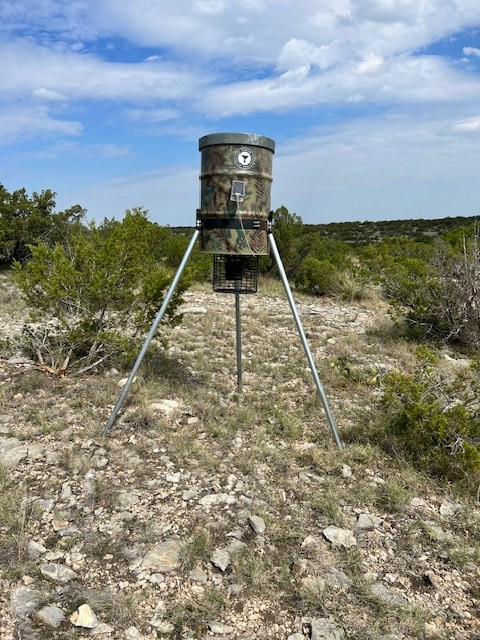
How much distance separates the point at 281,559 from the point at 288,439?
4.53ft

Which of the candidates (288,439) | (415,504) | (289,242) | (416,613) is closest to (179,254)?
(289,242)

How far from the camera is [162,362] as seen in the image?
5703 mm

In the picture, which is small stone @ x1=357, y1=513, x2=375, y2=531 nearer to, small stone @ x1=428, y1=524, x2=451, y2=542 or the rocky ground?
the rocky ground

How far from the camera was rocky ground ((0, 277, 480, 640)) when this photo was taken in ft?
7.93

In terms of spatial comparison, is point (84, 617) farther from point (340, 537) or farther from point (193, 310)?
point (193, 310)

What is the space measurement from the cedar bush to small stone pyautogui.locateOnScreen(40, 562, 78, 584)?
2660mm

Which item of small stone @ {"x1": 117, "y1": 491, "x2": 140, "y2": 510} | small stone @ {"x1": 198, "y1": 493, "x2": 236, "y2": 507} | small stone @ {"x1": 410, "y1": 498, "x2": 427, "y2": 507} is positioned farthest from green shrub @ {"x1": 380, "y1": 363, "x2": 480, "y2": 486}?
small stone @ {"x1": 117, "y1": 491, "x2": 140, "y2": 510}

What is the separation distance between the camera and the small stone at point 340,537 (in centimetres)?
291

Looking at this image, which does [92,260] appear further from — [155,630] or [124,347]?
[155,630]

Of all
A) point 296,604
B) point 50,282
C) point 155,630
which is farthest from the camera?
point 50,282

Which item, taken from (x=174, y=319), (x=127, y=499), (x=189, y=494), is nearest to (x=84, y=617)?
(x=127, y=499)

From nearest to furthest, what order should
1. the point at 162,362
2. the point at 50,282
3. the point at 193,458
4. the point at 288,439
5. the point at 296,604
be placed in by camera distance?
the point at 296,604, the point at 193,458, the point at 288,439, the point at 50,282, the point at 162,362

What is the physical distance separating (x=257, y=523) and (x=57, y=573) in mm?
1108

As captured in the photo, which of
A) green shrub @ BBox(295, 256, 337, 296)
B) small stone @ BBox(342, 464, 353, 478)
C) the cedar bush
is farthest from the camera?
green shrub @ BBox(295, 256, 337, 296)
